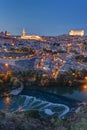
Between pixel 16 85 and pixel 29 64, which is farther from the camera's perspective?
pixel 29 64

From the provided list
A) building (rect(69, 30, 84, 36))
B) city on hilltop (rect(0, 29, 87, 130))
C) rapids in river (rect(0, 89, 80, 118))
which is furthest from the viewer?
building (rect(69, 30, 84, 36))

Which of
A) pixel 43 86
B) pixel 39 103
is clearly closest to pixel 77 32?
pixel 43 86

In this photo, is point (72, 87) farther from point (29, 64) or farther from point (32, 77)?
point (29, 64)

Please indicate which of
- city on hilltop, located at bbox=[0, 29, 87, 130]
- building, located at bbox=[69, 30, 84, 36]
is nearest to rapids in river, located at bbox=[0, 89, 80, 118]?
city on hilltop, located at bbox=[0, 29, 87, 130]

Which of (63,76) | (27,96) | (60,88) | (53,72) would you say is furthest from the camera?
(53,72)

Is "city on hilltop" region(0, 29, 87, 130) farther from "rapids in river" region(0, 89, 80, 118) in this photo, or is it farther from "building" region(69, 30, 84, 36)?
"building" region(69, 30, 84, 36)

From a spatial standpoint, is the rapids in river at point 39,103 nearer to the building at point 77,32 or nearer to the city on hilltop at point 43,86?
the city on hilltop at point 43,86

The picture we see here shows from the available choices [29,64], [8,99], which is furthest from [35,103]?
[29,64]

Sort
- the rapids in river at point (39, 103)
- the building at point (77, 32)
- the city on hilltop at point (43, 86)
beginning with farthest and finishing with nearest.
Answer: the building at point (77, 32), the city on hilltop at point (43, 86), the rapids in river at point (39, 103)

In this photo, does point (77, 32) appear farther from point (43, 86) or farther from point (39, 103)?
point (39, 103)

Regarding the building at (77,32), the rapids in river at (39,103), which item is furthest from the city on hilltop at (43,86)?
the building at (77,32)

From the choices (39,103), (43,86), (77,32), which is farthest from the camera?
(77,32)
